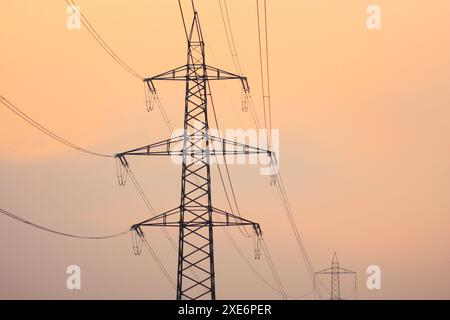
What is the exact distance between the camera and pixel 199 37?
38.2 meters

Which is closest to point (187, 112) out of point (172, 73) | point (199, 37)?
point (172, 73)
